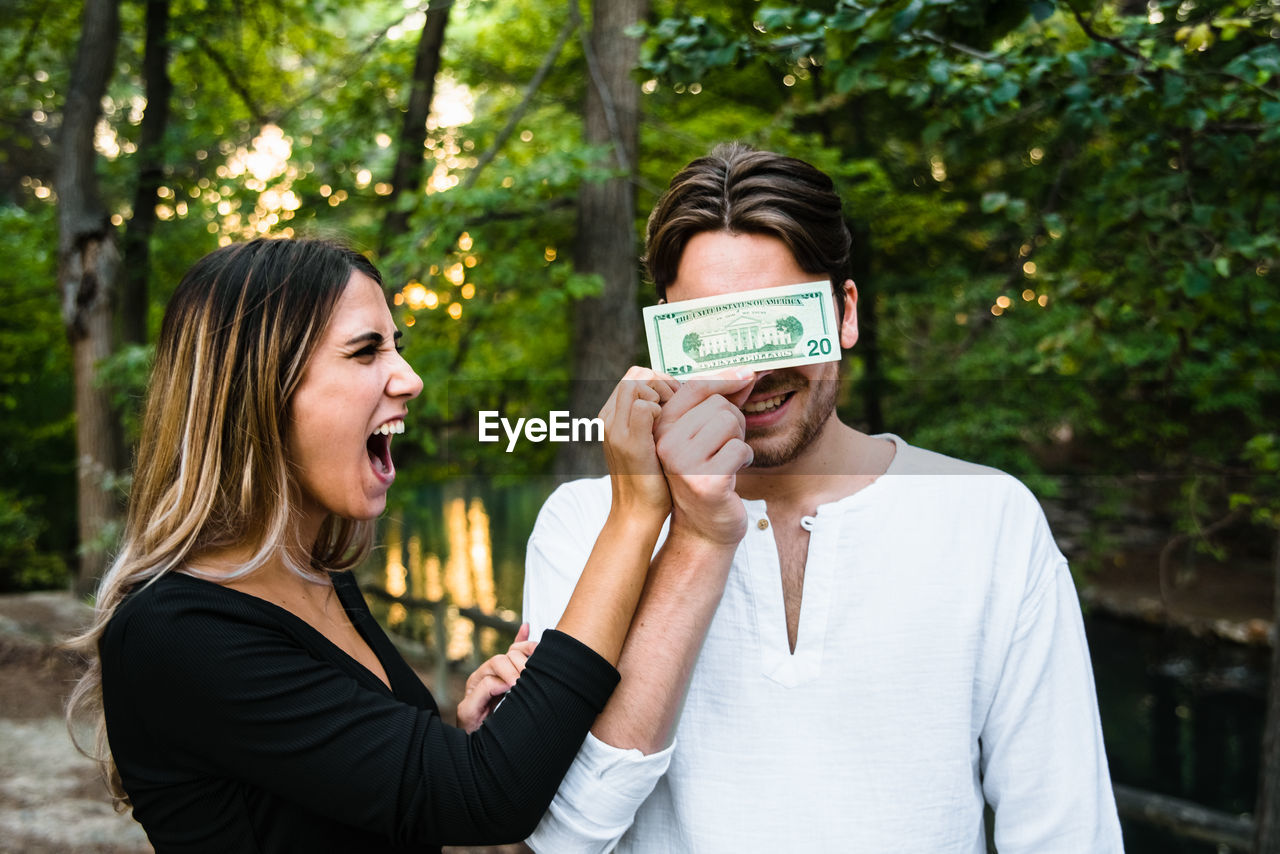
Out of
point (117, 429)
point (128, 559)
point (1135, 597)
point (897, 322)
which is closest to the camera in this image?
point (128, 559)

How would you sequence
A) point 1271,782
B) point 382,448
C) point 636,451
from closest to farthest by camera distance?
point 636,451
point 382,448
point 1271,782

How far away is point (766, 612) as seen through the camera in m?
1.66

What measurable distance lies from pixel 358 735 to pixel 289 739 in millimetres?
94

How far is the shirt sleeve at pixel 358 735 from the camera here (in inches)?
50.3

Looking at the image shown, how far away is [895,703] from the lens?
1.59 metres

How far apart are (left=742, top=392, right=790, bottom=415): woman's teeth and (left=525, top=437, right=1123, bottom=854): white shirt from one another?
0.81 ft

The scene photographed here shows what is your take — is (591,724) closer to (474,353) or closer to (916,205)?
(474,353)

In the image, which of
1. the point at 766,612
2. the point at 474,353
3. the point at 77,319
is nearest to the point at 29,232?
the point at 77,319

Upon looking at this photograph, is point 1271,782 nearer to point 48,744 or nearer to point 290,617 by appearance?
point 290,617

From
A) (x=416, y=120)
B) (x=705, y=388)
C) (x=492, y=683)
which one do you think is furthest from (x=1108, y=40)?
(x=416, y=120)

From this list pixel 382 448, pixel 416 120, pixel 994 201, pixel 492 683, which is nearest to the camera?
pixel 492 683

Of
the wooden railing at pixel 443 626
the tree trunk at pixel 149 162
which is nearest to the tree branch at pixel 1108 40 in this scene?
the wooden railing at pixel 443 626

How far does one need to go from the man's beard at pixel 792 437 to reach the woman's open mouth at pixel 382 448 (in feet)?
2.19

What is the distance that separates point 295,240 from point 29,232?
8.63 meters
